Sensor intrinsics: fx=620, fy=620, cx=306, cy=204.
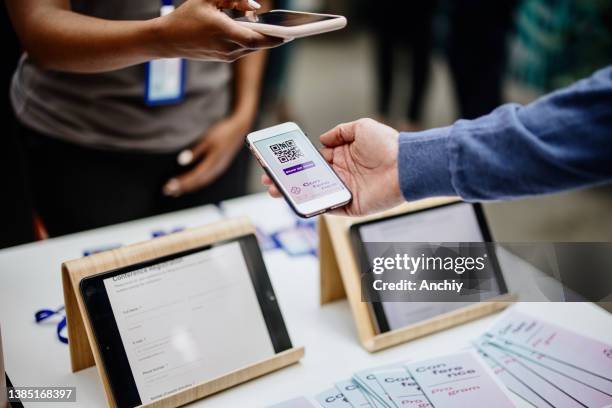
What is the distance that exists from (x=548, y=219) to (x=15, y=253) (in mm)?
2303

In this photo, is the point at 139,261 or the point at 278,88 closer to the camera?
the point at 139,261

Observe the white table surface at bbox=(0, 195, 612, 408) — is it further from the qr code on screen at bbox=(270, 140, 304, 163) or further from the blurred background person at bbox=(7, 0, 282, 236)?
the qr code on screen at bbox=(270, 140, 304, 163)

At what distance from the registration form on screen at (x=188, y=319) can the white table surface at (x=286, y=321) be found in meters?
0.07

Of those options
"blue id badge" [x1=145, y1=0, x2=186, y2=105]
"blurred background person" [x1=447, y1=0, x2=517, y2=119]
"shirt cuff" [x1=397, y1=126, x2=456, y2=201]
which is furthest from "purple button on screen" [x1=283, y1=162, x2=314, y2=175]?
"blurred background person" [x1=447, y1=0, x2=517, y2=119]

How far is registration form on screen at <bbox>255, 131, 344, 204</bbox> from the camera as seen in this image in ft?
3.24

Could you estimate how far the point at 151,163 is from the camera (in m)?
1.46

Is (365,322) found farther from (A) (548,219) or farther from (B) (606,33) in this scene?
(B) (606,33)

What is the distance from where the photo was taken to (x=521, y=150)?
2.87ft

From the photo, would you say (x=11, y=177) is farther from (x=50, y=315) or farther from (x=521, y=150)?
(x=521, y=150)

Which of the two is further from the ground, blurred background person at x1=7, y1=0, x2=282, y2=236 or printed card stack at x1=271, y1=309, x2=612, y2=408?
blurred background person at x1=7, y1=0, x2=282, y2=236

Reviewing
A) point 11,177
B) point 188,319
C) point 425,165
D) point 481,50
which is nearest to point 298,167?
point 425,165

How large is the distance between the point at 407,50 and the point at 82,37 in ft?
9.27

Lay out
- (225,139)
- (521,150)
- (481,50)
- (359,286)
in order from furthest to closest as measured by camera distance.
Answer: (481,50) → (225,139) → (359,286) → (521,150)

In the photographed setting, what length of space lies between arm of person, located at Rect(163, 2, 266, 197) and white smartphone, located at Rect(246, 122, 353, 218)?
538 millimetres
